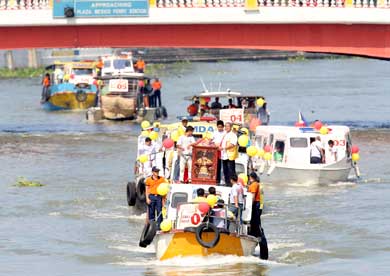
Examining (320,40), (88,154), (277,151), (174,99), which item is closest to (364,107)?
(174,99)

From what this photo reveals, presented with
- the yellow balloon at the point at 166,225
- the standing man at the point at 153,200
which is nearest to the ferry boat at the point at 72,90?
the standing man at the point at 153,200

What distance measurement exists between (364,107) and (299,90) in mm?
13881

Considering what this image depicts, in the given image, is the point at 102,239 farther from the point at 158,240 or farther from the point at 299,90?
the point at 299,90

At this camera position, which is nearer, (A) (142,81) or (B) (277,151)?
(B) (277,151)

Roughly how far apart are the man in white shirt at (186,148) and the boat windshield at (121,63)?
4525 centimetres

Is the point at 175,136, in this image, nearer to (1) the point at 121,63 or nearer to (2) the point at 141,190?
(2) the point at 141,190

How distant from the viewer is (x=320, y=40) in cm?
6081

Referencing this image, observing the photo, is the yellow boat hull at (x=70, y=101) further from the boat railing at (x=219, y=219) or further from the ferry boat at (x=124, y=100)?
the boat railing at (x=219, y=219)

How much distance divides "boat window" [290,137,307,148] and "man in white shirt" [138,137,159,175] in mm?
7074

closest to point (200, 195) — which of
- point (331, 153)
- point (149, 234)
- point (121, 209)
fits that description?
point (149, 234)

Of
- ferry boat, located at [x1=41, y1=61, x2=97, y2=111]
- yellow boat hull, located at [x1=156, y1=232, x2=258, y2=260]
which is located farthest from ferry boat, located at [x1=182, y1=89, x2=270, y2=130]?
ferry boat, located at [x1=41, y1=61, x2=97, y2=111]

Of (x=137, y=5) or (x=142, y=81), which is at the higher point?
(x=137, y=5)

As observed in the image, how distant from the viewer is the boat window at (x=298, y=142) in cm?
4850

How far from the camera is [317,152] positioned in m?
48.2
